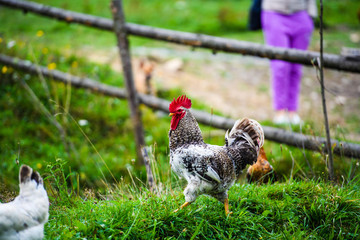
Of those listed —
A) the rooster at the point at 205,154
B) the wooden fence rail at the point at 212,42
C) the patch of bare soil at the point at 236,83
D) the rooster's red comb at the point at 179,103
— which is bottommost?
the patch of bare soil at the point at 236,83

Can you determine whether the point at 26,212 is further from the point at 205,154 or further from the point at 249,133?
the point at 249,133

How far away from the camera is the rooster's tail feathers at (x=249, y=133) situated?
8.73ft

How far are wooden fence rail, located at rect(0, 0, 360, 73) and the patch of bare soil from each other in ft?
7.74

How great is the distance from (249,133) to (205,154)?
1.67 feet

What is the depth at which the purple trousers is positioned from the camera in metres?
5.07

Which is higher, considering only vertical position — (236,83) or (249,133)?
(249,133)

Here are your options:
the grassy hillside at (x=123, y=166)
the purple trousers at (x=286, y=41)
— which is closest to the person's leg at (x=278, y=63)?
the purple trousers at (x=286, y=41)

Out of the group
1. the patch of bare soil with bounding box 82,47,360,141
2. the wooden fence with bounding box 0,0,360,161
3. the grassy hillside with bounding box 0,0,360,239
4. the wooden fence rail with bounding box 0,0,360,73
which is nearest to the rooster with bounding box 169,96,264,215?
the grassy hillside with bounding box 0,0,360,239

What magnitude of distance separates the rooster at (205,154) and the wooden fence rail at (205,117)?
0.46 metres

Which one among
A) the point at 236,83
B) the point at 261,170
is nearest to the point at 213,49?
the point at 261,170

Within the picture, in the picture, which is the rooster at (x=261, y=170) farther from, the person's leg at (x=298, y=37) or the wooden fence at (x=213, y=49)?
the person's leg at (x=298, y=37)

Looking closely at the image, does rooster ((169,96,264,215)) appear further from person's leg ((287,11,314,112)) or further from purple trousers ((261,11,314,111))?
person's leg ((287,11,314,112))

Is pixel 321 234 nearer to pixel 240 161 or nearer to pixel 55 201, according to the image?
pixel 240 161

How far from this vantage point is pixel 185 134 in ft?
8.11
